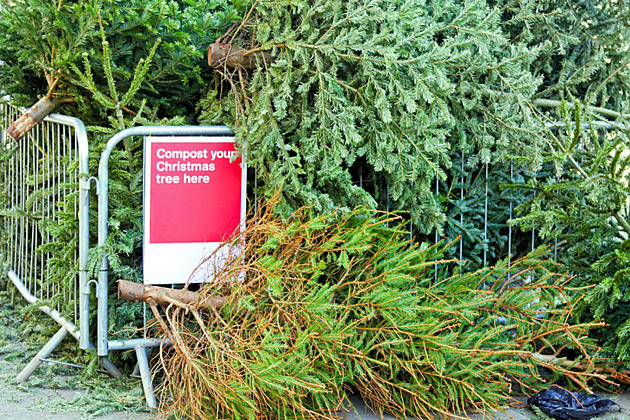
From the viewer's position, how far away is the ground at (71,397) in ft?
14.4

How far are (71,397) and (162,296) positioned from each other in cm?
92

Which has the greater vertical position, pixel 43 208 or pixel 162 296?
pixel 43 208

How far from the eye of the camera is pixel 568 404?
455 centimetres

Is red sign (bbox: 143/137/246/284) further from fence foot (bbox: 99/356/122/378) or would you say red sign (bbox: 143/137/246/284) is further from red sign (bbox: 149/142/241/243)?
fence foot (bbox: 99/356/122/378)

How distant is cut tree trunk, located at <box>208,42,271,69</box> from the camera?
4687 mm

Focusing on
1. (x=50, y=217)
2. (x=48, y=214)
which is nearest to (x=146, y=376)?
(x=48, y=214)

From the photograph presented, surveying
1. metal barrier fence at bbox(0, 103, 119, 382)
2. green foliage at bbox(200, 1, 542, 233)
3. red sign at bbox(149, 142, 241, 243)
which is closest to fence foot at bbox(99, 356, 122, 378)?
metal barrier fence at bbox(0, 103, 119, 382)

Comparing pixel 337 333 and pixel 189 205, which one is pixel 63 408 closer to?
pixel 189 205

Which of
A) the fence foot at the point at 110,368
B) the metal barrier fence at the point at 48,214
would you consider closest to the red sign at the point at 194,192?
the metal barrier fence at the point at 48,214

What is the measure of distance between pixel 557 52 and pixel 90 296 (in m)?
3.93

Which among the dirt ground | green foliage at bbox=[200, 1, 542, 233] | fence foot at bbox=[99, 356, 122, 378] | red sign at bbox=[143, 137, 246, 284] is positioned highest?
green foliage at bbox=[200, 1, 542, 233]

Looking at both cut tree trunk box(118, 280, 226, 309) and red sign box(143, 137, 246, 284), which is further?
red sign box(143, 137, 246, 284)

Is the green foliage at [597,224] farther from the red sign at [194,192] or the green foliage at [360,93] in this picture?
the red sign at [194,192]

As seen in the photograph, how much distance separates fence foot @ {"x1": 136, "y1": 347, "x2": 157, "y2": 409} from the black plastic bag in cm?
233
